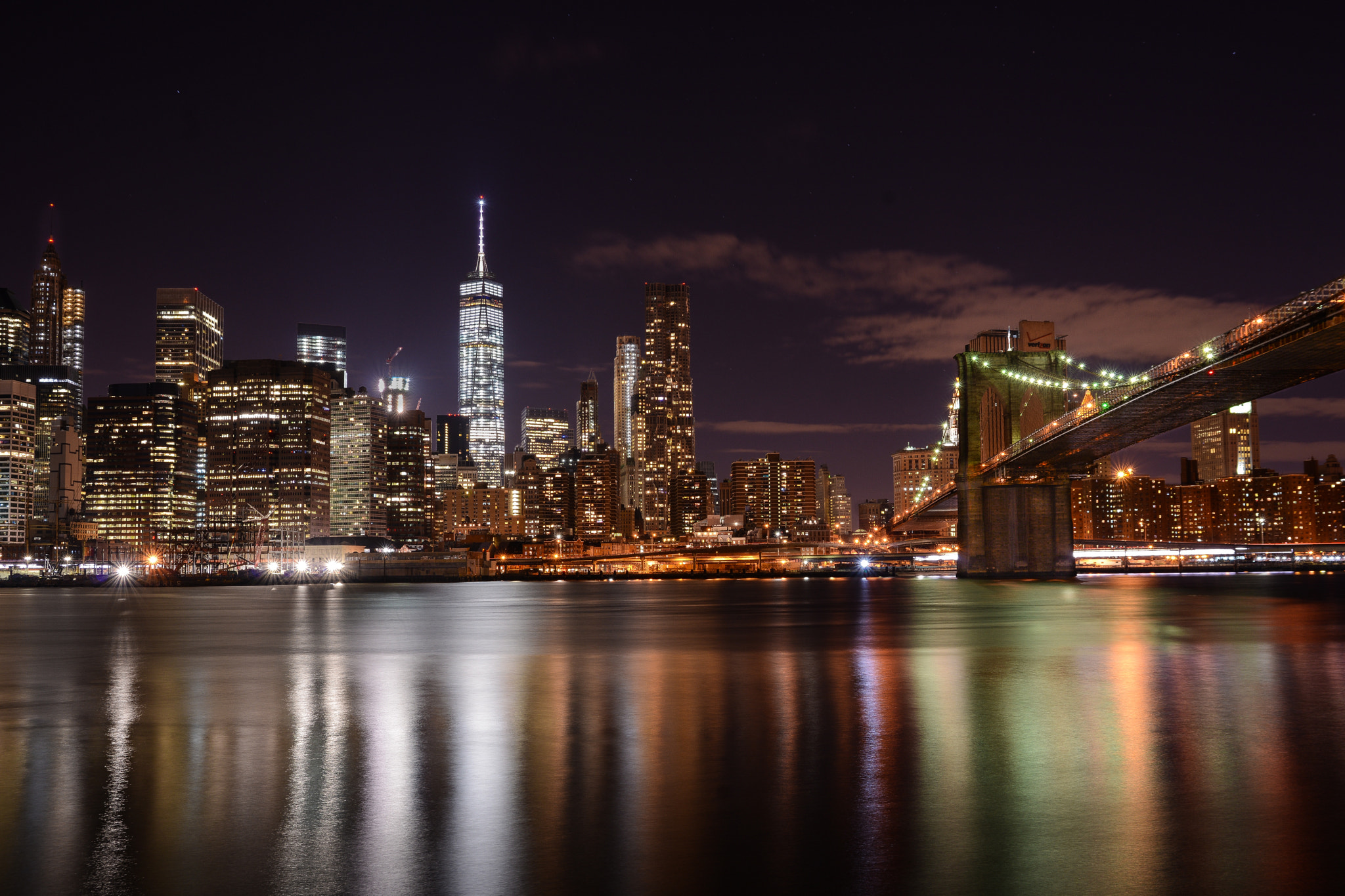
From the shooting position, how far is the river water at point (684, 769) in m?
8.79

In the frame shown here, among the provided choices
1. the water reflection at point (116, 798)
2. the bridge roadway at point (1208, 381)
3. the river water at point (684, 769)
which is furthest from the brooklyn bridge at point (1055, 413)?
the water reflection at point (116, 798)

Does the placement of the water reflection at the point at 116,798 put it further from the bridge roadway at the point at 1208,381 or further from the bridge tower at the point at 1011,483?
the bridge tower at the point at 1011,483

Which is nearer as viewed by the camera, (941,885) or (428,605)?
(941,885)

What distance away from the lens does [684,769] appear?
1283 cm

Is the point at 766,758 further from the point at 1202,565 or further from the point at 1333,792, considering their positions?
the point at 1202,565

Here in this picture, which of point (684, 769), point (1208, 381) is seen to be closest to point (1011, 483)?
point (1208, 381)

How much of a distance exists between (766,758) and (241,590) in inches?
4080

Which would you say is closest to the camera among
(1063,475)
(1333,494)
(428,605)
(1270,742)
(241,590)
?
(1270,742)

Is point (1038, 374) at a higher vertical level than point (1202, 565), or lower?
higher

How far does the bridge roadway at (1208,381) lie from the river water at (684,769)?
1548 cm

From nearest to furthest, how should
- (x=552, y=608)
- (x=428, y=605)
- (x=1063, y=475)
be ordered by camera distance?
(x=552, y=608)
(x=428, y=605)
(x=1063, y=475)

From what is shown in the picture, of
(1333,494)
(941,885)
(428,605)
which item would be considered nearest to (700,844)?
(941,885)

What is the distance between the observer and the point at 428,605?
6588cm

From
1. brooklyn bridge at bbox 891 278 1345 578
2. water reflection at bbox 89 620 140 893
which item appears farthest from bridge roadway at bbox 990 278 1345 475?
water reflection at bbox 89 620 140 893
